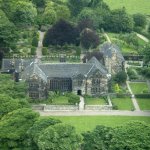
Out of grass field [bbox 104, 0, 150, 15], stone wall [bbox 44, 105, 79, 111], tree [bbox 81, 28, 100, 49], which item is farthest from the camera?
grass field [bbox 104, 0, 150, 15]

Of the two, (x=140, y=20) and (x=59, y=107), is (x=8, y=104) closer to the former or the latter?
(x=59, y=107)

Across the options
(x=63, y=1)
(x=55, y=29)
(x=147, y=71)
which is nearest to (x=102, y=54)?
(x=147, y=71)

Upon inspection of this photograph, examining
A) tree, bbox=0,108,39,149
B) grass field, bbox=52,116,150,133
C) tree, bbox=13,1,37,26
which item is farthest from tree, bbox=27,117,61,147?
tree, bbox=13,1,37,26

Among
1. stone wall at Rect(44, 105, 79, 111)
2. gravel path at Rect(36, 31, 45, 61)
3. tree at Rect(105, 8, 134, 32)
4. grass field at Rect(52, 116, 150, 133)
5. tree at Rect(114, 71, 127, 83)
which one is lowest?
grass field at Rect(52, 116, 150, 133)

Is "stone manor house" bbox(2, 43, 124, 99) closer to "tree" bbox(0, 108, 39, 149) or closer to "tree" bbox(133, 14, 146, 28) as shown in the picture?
"tree" bbox(0, 108, 39, 149)

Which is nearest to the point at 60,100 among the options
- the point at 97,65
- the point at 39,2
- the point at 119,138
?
the point at 97,65

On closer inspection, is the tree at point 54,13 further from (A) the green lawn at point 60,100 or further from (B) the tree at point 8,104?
(B) the tree at point 8,104

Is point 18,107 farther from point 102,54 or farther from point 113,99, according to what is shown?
point 102,54
